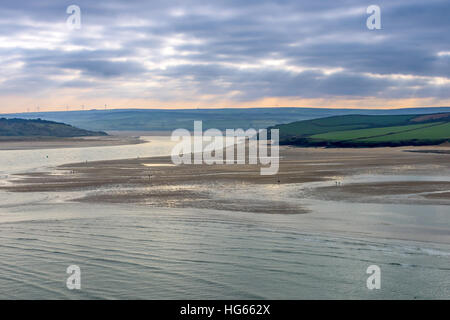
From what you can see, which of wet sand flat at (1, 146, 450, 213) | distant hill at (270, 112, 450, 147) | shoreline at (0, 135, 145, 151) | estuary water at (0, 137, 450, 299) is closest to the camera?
estuary water at (0, 137, 450, 299)

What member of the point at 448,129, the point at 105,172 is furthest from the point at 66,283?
the point at 448,129

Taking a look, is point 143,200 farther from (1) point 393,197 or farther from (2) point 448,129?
(2) point 448,129

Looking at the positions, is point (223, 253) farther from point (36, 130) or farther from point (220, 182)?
point (36, 130)

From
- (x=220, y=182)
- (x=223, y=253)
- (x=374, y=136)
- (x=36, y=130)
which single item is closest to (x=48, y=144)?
(x=36, y=130)

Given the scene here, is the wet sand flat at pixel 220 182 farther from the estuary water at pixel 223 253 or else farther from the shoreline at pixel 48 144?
the shoreline at pixel 48 144

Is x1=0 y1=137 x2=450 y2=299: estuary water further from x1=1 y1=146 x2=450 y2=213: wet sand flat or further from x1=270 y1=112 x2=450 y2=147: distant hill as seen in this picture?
x1=270 y1=112 x2=450 y2=147: distant hill

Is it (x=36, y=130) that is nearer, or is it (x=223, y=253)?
(x=223, y=253)

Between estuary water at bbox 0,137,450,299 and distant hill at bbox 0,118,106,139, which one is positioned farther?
distant hill at bbox 0,118,106,139

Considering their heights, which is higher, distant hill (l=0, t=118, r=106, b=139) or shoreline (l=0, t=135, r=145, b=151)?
distant hill (l=0, t=118, r=106, b=139)

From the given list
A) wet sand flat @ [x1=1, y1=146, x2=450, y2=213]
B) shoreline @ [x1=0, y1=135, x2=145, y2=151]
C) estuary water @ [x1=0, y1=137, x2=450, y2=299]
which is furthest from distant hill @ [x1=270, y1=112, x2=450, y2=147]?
estuary water @ [x1=0, y1=137, x2=450, y2=299]
